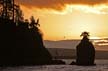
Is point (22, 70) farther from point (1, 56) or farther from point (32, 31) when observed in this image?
point (32, 31)

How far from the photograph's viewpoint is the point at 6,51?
182 m

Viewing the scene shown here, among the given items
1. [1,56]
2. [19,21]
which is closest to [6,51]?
[1,56]

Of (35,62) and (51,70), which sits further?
(35,62)

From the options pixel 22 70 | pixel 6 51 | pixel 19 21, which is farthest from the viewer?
pixel 19 21

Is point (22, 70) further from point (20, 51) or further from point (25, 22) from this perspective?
point (25, 22)

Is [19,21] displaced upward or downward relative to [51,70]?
upward

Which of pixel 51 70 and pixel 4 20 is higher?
pixel 4 20

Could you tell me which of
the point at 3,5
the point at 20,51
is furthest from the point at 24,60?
the point at 3,5

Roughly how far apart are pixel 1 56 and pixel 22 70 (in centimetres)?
2374

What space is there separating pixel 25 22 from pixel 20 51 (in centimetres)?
1692

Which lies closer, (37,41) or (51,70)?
(51,70)

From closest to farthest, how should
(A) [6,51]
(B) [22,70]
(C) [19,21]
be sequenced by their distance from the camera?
(B) [22,70] → (A) [6,51] → (C) [19,21]

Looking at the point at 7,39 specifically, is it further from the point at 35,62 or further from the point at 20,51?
the point at 35,62

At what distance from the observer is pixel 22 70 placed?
15962 cm
